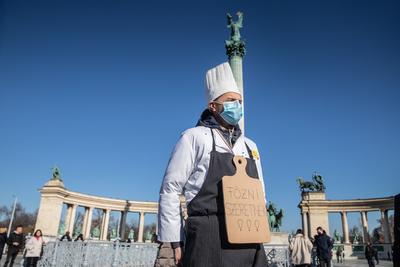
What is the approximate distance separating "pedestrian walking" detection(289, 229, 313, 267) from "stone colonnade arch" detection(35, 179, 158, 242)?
3905 cm

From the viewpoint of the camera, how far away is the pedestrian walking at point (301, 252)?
40.8 ft

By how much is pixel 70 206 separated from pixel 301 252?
46060 mm

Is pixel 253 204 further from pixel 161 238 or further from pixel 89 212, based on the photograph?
pixel 89 212

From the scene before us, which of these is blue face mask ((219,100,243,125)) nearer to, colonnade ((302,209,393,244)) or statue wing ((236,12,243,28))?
statue wing ((236,12,243,28))

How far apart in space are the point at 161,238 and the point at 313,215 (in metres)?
49.3

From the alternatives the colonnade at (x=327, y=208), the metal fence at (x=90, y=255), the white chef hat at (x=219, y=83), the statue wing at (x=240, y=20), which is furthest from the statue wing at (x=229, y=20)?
the colonnade at (x=327, y=208)

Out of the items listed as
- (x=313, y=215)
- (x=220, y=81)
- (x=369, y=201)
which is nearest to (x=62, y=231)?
(x=313, y=215)

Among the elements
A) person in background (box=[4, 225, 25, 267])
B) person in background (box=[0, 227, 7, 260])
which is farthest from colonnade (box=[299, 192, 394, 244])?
person in background (box=[0, 227, 7, 260])

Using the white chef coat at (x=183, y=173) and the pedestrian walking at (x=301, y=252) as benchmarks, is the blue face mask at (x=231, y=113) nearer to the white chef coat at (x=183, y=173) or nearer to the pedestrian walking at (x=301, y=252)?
the white chef coat at (x=183, y=173)

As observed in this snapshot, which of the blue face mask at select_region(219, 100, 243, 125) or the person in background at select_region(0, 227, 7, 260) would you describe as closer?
the blue face mask at select_region(219, 100, 243, 125)

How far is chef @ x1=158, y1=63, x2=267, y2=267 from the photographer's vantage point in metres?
2.42

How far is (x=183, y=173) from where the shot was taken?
273cm

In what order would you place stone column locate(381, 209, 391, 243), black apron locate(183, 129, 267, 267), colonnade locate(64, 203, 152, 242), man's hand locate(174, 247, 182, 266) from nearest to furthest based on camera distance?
black apron locate(183, 129, 267, 267), man's hand locate(174, 247, 182, 266), stone column locate(381, 209, 391, 243), colonnade locate(64, 203, 152, 242)

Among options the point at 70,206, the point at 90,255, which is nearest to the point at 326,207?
the point at 70,206
